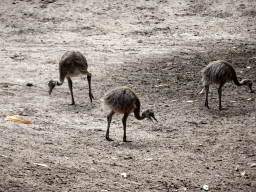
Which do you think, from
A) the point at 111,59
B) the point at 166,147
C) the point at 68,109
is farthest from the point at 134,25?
the point at 166,147

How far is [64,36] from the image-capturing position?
1436 centimetres

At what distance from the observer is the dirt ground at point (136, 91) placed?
4652 mm

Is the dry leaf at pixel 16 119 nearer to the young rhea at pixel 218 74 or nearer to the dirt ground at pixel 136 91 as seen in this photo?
the dirt ground at pixel 136 91

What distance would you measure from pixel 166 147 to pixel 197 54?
6.96 m

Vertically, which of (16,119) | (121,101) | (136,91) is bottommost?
(136,91)

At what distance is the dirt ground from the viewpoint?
15.3 ft

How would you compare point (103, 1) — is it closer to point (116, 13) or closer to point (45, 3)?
point (116, 13)

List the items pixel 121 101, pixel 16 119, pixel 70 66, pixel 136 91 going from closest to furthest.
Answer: pixel 121 101 → pixel 16 119 → pixel 70 66 → pixel 136 91

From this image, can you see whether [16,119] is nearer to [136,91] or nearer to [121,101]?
[121,101]

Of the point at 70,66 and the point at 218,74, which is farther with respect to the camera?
the point at 70,66

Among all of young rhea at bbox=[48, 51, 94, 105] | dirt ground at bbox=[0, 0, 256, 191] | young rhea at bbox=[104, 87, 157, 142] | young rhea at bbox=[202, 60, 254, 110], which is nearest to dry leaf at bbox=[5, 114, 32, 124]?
dirt ground at bbox=[0, 0, 256, 191]

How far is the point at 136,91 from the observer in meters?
8.95

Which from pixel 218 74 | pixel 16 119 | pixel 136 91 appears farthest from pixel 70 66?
pixel 218 74

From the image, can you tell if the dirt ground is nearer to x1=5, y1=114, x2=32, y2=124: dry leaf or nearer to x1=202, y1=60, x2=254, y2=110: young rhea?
x1=5, y1=114, x2=32, y2=124: dry leaf
